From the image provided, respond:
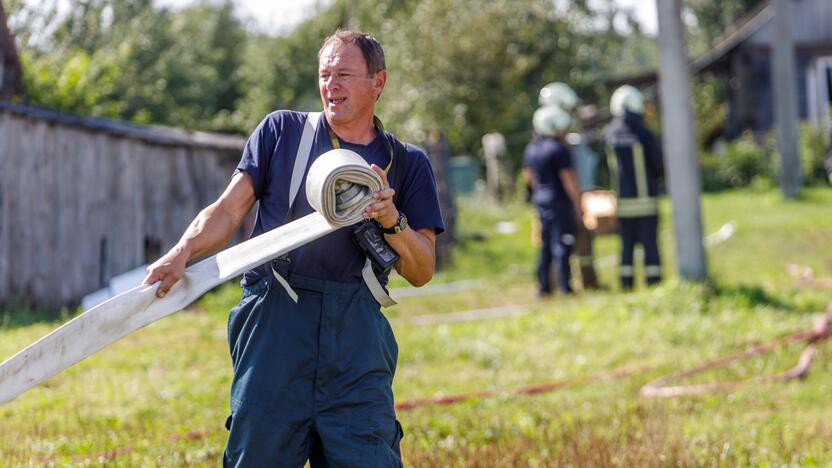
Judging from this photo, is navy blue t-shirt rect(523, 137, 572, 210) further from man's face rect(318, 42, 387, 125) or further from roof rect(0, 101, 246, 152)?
man's face rect(318, 42, 387, 125)

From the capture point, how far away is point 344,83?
416 cm

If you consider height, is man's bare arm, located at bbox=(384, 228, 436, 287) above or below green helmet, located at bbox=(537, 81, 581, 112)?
below

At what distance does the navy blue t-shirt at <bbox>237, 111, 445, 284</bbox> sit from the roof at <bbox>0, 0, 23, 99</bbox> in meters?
9.75

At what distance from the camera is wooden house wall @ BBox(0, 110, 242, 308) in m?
12.3

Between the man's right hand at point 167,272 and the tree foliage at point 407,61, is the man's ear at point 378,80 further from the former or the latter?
the tree foliage at point 407,61

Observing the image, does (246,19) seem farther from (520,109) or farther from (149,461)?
(149,461)

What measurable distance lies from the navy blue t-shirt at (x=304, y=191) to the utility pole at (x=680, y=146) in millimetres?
7769

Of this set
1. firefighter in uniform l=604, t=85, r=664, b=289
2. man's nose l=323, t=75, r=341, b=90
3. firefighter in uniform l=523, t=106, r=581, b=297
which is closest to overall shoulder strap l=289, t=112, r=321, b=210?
man's nose l=323, t=75, r=341, b=90

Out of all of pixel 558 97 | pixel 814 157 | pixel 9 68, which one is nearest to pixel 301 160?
pixel 558 97

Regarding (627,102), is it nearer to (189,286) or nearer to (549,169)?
(549,169)

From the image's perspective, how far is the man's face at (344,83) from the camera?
4.14 meters

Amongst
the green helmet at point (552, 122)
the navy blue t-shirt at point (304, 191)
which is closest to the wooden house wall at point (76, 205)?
the green helmet at point (552, 122)

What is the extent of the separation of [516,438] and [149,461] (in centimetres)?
199

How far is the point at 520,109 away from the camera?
30.4 metres
